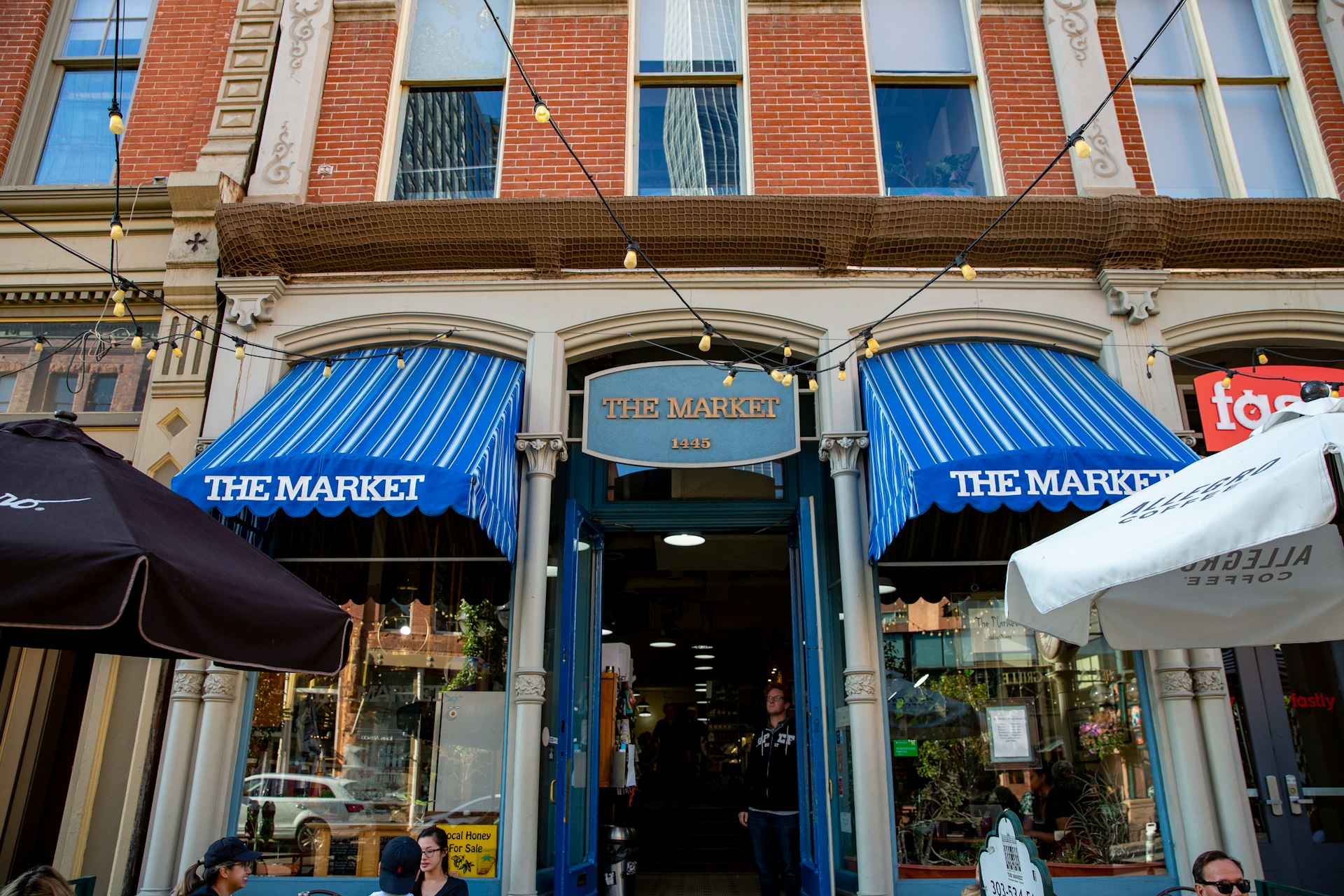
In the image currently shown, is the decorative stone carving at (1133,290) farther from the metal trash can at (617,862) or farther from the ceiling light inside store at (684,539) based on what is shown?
the metal trash can at (617,862)

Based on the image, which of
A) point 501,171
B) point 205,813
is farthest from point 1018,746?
point 501,171

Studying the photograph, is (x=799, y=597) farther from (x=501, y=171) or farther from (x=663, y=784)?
(x=663, y=784)

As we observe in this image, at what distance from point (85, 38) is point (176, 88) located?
1.55 metres

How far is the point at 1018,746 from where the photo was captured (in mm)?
7105

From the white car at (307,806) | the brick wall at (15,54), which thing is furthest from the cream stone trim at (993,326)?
the brick wall at (15,54)

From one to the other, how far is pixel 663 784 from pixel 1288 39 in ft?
42.3

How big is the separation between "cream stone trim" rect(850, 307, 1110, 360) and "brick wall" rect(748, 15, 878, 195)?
134 cm

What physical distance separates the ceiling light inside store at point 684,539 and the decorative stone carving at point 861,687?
2.42 meters

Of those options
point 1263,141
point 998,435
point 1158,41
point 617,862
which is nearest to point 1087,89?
point 1158,41

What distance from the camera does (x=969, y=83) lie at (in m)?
9.02

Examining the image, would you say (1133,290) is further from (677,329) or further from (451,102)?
(451,102)

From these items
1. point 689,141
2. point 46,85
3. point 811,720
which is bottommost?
point 811,720

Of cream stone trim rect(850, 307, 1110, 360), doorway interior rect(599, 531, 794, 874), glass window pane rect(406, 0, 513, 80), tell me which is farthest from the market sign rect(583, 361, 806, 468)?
glass window pane rect(406, 0, 513, 80)

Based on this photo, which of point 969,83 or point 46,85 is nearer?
point 969,83
